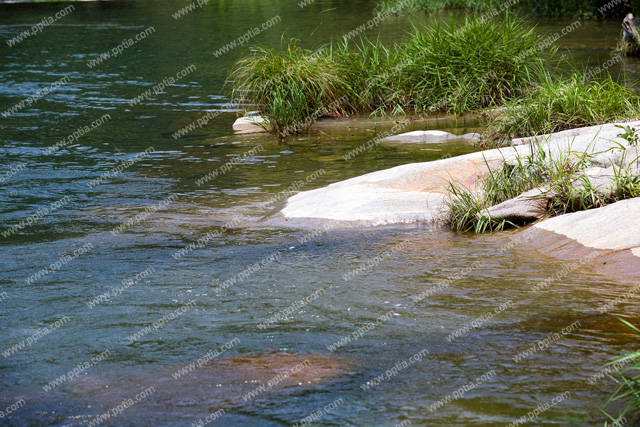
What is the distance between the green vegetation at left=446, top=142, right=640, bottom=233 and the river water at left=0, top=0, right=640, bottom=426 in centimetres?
35

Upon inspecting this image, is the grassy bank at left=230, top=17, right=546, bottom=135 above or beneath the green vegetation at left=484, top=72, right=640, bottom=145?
above

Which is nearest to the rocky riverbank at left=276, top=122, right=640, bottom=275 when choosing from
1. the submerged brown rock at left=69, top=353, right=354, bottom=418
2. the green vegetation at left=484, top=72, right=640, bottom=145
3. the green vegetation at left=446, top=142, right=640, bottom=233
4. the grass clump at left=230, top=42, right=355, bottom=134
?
the green vegetation at left=446, top=142, right=640, bottom=233

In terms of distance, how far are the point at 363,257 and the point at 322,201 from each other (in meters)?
1.69

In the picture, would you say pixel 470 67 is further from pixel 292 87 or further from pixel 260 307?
pixel 260 307

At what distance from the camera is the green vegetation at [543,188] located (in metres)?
7.88

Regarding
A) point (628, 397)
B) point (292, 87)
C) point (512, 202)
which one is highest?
point (292, 87)

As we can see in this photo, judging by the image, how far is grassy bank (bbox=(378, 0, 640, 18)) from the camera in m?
28.8

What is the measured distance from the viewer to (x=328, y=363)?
534 cm

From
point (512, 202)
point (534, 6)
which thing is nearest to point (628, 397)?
point (512, 202)

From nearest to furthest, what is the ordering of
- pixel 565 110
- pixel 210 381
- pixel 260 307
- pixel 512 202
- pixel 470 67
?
pixel 210 381
pixel 260 307
pixel 512 202
pixel 565 110
pixel 470 67

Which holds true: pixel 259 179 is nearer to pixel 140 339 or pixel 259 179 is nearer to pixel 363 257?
pixel 363 257

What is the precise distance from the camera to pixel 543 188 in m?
8.40

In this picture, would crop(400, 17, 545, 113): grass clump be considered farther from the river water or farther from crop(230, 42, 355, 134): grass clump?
the river water

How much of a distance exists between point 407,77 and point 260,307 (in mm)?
9479
